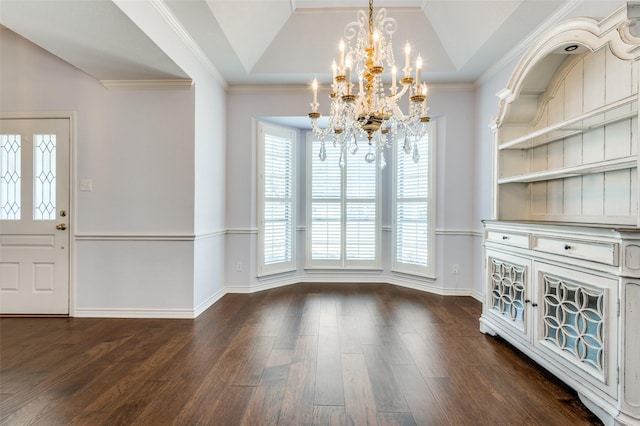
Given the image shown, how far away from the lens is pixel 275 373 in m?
2.12

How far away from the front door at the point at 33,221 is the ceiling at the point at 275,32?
950 millimetres

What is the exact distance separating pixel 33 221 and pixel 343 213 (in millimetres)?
3632

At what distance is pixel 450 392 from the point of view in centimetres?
191

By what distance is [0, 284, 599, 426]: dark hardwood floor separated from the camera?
1.71 meters

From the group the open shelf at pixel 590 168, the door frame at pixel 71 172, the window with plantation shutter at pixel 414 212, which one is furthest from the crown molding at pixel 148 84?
the open shelf at pixel 590 168

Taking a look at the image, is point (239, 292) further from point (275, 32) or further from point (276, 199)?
point (275, 32)

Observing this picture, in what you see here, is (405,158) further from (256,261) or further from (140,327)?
(140,327)

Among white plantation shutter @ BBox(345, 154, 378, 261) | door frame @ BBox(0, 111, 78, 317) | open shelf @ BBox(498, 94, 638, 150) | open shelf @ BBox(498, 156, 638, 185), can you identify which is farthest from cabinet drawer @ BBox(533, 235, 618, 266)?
door frame @ BBox(0, 111, 78, 317)

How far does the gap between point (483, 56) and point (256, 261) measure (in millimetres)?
3598

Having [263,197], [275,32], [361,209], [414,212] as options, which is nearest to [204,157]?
[263,197]

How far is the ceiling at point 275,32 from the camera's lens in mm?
2328

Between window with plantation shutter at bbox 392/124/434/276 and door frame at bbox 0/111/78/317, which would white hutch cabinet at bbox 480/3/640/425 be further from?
door frame at bbox 0/111/78/317

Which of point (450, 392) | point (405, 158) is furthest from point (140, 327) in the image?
point (405, 158)

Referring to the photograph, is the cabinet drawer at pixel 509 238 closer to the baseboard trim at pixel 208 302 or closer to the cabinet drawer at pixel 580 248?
the cabinet drawer at pixel 580 248
